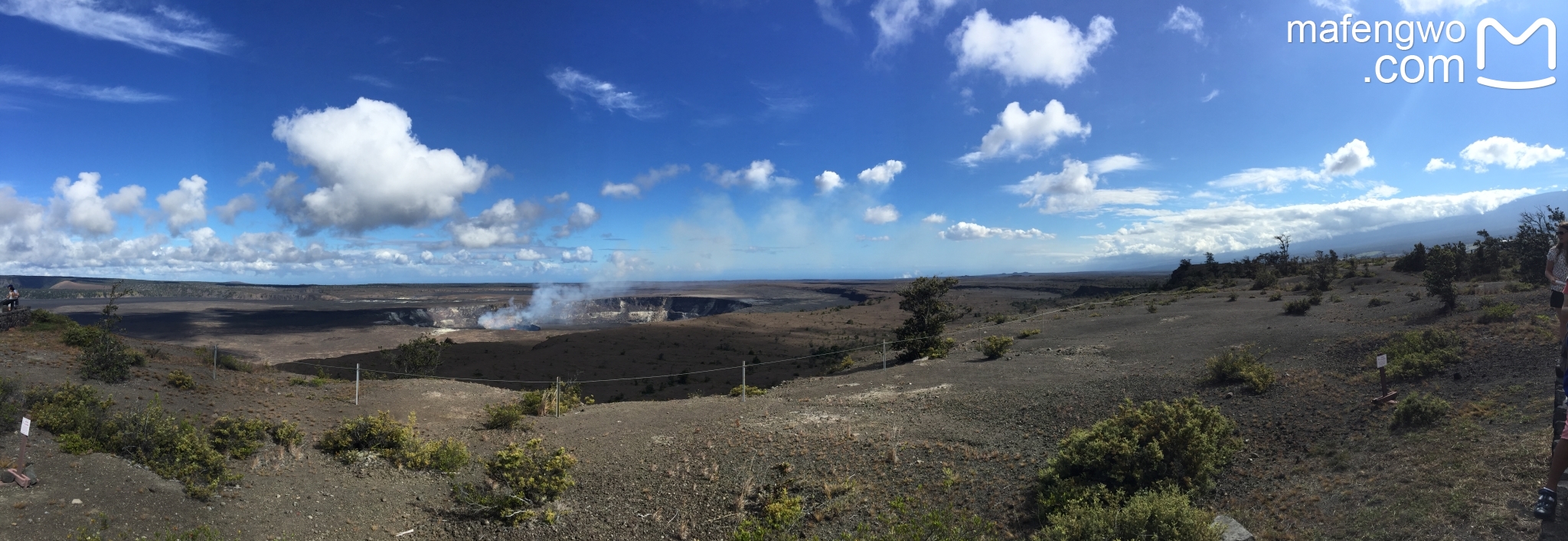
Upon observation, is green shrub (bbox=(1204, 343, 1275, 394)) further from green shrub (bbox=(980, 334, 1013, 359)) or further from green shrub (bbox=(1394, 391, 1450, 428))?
green shrub (bbox=(980, 334, 1013, 359))

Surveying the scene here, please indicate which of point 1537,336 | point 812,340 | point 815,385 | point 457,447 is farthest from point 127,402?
point 812,340

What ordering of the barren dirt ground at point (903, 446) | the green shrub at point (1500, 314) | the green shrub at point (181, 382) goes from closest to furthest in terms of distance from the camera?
1. the barren dirt ground at point (903, 446)
2. the green shrub at point (1500, 314)
3. the green shrub at point (181, 382)

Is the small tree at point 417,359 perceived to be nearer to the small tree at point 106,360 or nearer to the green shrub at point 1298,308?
the small tree at point 106,360

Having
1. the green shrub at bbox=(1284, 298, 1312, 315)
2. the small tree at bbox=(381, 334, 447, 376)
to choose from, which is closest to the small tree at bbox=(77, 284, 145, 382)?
the small tree at bbox=(381, 334, 447, 376)

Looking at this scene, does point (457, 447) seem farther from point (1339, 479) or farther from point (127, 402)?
point (1339, 479)

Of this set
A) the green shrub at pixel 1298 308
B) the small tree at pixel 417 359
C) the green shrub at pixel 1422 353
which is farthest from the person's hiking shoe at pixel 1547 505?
the small tree at pixel 417 359

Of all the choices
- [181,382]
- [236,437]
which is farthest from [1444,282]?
[181,382]
